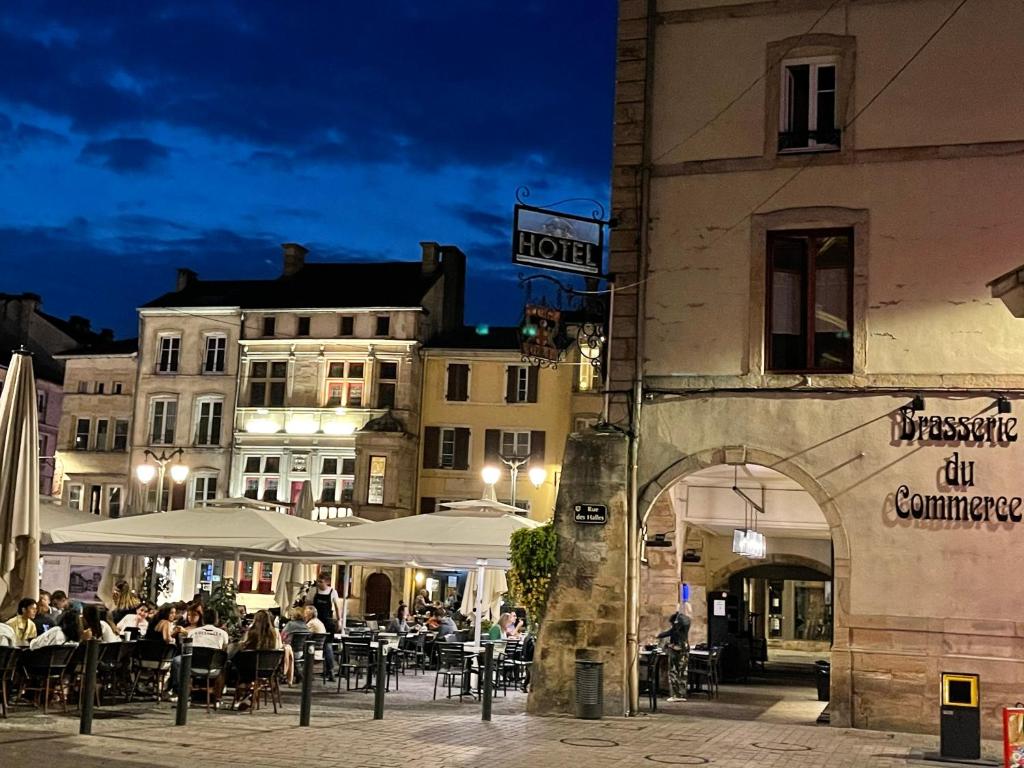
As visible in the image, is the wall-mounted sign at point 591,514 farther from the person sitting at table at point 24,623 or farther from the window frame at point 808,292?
the person sitting at table at point 24,623

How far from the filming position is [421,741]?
1225 centimetres

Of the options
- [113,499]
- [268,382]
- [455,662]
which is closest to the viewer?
[455,662]

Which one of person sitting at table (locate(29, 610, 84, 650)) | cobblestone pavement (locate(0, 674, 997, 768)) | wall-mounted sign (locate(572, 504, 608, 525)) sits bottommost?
cobblestone pavement (locate(0, 674, 997, 768))

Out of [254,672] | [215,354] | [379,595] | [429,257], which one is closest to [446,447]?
[379,595]

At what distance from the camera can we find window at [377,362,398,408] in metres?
45.1

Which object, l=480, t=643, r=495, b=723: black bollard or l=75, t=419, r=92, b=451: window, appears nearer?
l=480, t=643, r=495, b=723: black bollard

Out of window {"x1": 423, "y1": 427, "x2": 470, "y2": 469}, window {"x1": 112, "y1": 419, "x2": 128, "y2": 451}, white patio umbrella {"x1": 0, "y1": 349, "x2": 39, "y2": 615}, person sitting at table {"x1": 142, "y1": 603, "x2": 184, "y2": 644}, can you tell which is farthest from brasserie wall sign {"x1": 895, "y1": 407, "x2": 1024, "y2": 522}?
window {"x1": 112, "y1": 419, "x2": 128, "y2": 451}

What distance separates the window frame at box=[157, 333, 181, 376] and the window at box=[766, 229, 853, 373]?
36253 millimetres

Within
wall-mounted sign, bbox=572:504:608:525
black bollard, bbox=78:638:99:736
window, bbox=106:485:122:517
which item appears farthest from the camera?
window, bbox=106:485:122:517

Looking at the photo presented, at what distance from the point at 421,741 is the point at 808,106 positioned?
9.06 m

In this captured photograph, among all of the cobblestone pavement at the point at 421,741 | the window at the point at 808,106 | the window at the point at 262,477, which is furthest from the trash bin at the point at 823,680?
the window at the point at 262,477

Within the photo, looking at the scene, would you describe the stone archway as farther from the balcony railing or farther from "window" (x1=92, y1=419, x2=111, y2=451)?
"window" (x1=92, y1=419, x2=111, y2=451)

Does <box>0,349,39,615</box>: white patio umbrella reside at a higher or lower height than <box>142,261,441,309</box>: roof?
lower

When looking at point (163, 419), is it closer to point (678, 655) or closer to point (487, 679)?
point (678, 655)
